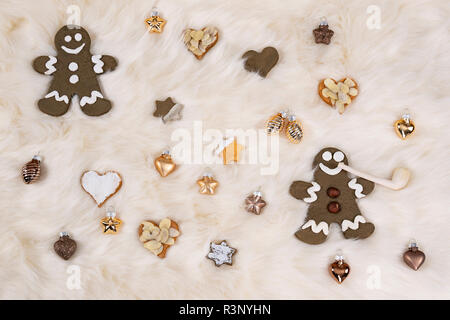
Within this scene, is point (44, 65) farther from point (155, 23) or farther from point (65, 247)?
point (65, 247)

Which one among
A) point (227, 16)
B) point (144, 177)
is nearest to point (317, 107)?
point (227, 16)

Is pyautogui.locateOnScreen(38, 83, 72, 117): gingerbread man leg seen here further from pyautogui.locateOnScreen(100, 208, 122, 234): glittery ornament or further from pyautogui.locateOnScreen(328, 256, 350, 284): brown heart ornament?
pyautogui.locateOnScreen(328, 256, 350, 284): brown heart ornament

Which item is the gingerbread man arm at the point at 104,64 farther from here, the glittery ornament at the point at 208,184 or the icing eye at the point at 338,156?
the icing eye at the point at 338,156

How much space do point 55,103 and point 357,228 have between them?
645 mm

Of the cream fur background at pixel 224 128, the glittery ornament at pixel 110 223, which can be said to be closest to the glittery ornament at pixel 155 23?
the cream fur background at pixel 224 128

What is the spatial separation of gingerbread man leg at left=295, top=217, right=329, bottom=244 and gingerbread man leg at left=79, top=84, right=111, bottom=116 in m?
0.46

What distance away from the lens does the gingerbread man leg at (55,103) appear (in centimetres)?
92

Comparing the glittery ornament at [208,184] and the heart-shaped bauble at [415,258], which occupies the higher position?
the glittery ornament at [208,184]

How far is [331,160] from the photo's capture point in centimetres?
90

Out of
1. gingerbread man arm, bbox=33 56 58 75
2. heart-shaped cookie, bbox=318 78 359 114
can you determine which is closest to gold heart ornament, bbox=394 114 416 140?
heart-shaped cookie, bbox=318 78 359 114

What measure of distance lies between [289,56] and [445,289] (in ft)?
1.80

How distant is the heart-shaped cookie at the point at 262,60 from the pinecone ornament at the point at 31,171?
1.51 feet

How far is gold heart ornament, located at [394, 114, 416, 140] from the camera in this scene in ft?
2.97

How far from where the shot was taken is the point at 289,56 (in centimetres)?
94
